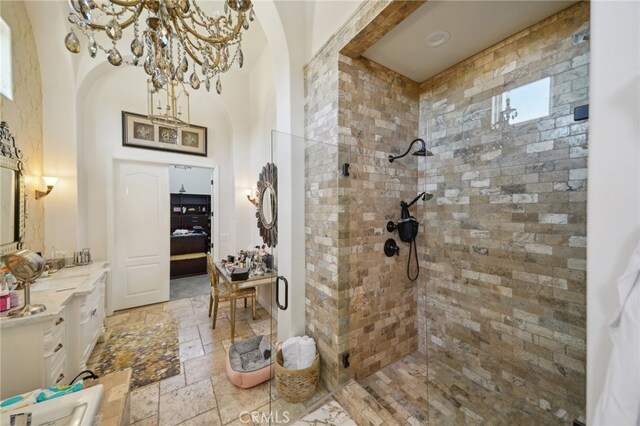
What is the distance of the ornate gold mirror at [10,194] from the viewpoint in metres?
1.98

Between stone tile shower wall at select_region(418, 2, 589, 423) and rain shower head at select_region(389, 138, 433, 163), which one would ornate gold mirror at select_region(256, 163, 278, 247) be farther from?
stone tile shower wall at select_region(418, 2, 589, 423)

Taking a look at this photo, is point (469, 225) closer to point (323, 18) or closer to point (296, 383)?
point (296, 383)

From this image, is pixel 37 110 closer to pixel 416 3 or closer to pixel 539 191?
pixel 416 3

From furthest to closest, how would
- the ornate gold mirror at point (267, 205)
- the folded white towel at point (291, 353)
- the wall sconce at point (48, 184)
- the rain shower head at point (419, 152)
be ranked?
the ornate gold mirror at point (267, 205) < the wall sconce at point (48, 184) < the rain shower head at point (419, 152) < the folded white towel at point (291, 353)

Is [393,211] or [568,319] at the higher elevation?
[393,211]

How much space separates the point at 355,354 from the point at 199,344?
1.89 m

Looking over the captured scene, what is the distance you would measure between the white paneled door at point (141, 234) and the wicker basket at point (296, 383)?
118 inches

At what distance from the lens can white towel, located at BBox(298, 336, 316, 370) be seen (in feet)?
6.13

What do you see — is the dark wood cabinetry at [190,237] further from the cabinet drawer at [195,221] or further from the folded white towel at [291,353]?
the folded white towel at [291,353]

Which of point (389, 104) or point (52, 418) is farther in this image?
point (389, 104)

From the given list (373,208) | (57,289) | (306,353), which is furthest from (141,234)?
(373,208)

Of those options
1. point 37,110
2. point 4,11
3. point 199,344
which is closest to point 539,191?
point 199,344

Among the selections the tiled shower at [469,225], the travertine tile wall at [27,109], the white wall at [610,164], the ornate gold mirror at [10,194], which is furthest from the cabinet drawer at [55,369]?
the white wall at [610,164]

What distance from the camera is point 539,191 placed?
1.55 m
